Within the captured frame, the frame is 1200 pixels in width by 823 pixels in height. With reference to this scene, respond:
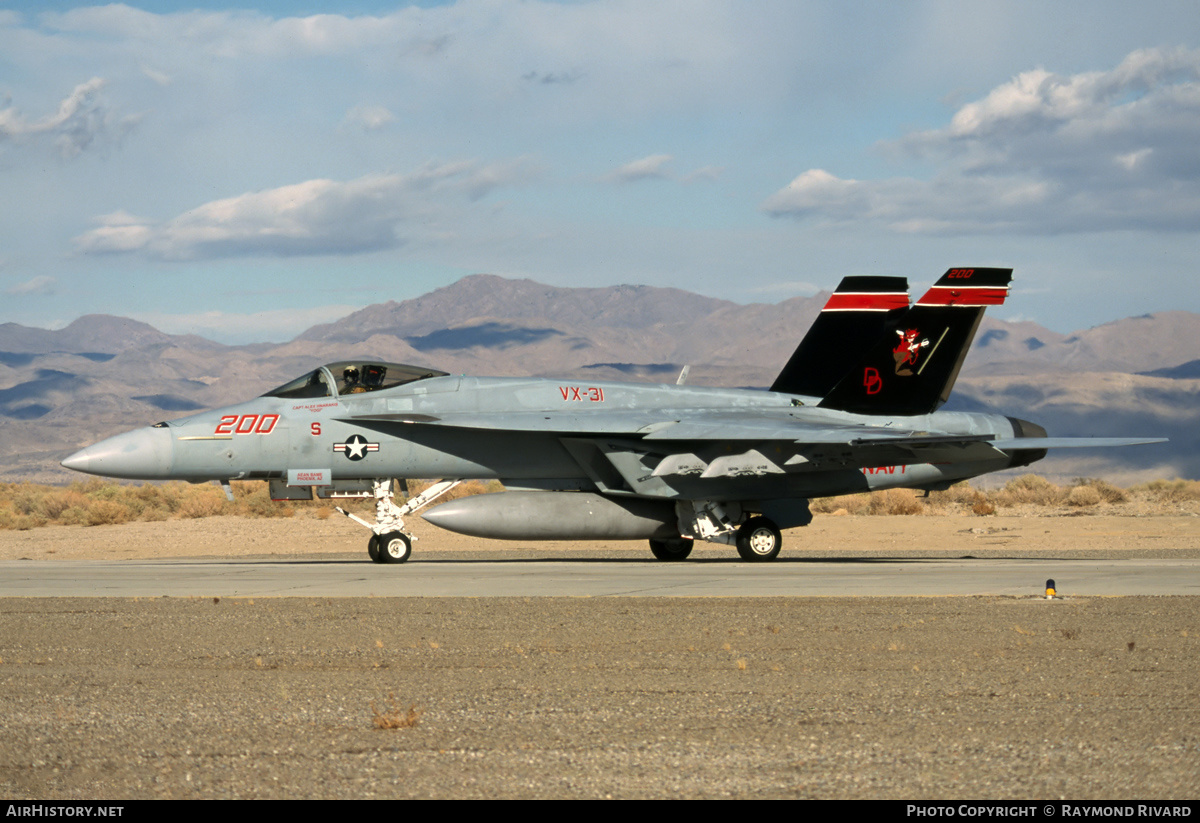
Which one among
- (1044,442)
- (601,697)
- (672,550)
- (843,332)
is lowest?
(672,550)

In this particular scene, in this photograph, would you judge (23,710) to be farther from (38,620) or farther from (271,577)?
(271,577)

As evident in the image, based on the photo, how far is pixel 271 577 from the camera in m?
17.2

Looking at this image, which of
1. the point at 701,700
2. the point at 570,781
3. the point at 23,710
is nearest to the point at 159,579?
the point at 23,710

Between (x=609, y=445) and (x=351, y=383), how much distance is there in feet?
14.0

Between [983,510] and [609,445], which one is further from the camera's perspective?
[983,510]

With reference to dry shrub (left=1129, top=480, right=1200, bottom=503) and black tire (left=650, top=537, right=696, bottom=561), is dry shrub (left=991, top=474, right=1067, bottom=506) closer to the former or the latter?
dry shrub (left=1129, top=480, right=1200, bottom=503)

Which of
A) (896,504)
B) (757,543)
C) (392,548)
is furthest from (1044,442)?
(896,504)

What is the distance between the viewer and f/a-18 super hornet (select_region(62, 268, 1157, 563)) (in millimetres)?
19125

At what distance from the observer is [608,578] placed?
16797 millimetres

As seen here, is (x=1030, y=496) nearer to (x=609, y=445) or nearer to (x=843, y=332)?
(x=843, y=332)

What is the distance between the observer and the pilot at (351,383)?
19859 millimetres

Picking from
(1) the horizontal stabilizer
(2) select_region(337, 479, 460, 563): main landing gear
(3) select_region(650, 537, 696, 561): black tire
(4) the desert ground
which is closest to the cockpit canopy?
(2) select_region(337, 479, 460, 563): main landing gear

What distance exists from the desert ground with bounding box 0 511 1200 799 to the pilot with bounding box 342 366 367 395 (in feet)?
20.8

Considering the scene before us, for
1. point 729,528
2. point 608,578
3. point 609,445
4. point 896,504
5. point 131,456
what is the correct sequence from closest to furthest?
Answer: point 608,578, point 131,456, point 609,445, point 729,528, point 896,504
